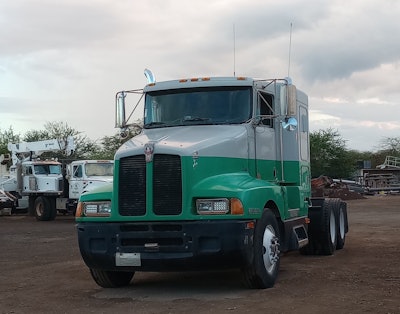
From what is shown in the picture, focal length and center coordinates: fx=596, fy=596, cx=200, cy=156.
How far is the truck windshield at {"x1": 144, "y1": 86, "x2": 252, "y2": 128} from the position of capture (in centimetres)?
930

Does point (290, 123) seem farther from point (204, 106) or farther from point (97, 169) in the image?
point (97, 169)

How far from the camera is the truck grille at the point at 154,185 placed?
7.95 metres

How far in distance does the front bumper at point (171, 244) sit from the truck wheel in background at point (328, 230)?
4.63 metres

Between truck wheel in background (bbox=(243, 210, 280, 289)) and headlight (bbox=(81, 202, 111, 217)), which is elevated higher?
headlight (bbox=(81, 202, 111, 217))

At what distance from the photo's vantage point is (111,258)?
814 centimetres

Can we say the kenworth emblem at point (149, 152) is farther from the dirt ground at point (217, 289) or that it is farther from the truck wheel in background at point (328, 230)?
the truck wheel in background at point (328, 230)

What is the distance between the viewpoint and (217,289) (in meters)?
8.53

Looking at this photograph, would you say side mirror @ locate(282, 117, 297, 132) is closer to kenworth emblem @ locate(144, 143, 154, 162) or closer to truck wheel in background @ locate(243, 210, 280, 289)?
truck wheel in background @ locate(243, 210, 280, 289)

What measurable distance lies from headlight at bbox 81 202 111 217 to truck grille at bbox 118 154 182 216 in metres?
0.23

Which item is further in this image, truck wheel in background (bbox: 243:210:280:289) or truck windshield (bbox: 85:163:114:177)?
truck windshield (bbox: 85:163:114:177)

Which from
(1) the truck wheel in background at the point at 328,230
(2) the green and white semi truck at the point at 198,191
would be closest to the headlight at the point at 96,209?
(2) the green and white semi truck at the point at 198,191

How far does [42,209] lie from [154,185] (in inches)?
796

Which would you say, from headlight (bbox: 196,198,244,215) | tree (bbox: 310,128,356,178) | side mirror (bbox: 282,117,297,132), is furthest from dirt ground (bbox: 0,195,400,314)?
tree (bbox: 310,128,356,178)

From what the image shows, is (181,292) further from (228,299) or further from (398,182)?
(398,182)
